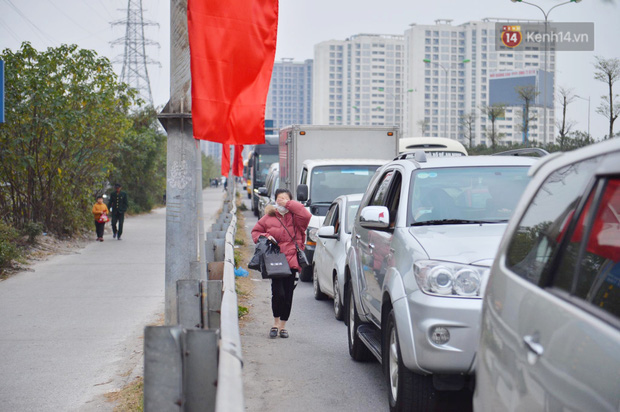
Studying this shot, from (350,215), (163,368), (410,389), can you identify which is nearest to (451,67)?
(350,215)

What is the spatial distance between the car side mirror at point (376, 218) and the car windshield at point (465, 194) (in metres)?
0.20

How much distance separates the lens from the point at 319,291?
1238 centimetres

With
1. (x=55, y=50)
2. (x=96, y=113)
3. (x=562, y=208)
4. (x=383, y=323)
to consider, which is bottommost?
(x=383, y=323)

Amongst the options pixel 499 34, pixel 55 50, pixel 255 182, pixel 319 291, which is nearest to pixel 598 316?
pixel 319 291

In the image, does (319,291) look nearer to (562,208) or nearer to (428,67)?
(562,208)

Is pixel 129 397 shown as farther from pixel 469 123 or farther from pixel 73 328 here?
pixel 469 123

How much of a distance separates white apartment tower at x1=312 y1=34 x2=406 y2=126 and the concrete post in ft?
524

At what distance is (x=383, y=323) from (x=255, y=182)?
38485mm

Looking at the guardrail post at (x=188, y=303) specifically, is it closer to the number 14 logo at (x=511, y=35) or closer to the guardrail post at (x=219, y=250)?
the guardrail post at (x=219, y=250)

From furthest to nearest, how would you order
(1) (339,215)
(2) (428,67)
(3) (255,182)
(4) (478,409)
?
1. (2) (428,67)
2. (3) (255,182)
3. (1) (339,215)
4. (4) (478,409)

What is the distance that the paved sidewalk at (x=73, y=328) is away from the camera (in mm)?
6988

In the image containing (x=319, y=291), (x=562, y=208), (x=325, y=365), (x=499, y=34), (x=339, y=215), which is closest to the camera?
(x=562, y=208)

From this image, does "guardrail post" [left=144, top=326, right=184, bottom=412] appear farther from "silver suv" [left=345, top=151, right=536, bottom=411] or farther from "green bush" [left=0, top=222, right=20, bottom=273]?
"green bush" [left=0, top=222, right=20, bottom=273]

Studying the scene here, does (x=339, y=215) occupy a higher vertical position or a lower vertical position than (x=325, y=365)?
higher
